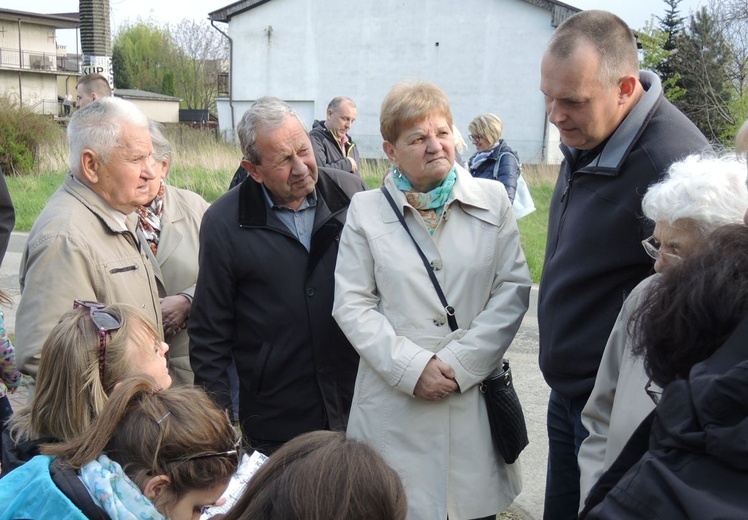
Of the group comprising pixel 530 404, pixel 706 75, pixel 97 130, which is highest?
pixel 706 75

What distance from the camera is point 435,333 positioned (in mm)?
2824

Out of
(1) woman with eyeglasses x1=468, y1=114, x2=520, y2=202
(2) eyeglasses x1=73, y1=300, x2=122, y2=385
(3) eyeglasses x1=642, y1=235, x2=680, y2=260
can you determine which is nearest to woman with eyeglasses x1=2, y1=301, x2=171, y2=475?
(2) eyeglasses x1=73, y1=300, x2=122, y2=385

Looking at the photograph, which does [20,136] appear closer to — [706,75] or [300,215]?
[300,215]

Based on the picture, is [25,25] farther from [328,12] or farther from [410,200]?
[410,200]

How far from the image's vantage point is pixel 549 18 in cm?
2920

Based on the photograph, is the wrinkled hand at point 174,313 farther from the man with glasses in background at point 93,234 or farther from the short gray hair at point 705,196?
the short gray hair at point 705,196

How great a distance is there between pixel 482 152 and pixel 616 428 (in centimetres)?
651

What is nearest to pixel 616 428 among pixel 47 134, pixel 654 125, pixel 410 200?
pixel 654 125

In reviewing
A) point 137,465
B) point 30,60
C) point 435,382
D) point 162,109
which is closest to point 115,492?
point 137,465

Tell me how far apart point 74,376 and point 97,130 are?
1.24m

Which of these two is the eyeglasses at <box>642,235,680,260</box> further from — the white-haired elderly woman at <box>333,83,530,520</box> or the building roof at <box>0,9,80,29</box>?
the building roof at <box>0,9,80,29</box>

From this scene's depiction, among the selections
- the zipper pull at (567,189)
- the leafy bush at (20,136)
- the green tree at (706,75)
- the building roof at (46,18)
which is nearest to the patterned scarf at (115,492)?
the zipper pull at (567,189)

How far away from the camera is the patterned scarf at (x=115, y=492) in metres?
1.73

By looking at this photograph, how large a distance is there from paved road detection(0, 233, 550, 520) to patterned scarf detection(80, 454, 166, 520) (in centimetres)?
253
